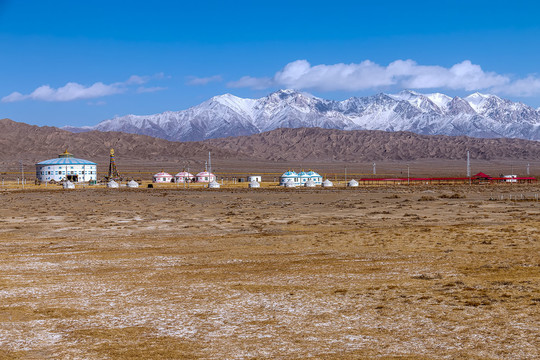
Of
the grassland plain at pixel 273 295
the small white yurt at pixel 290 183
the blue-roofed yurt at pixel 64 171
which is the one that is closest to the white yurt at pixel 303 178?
the small white yurt at pixel 290 183

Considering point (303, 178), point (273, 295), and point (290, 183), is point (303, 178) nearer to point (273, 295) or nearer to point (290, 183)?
point (290, 183)

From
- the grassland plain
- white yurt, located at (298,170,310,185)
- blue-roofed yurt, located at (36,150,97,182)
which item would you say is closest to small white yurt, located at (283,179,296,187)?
white yurt, located at (298,170,310,185)

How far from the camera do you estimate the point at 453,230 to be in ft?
85.8

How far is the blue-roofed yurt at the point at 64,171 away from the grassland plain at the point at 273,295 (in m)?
92.9

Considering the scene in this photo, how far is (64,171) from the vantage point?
374 ft

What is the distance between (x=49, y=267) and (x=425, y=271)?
10.9m

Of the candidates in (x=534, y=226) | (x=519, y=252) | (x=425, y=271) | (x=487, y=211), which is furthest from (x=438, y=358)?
(x=487, y=211)

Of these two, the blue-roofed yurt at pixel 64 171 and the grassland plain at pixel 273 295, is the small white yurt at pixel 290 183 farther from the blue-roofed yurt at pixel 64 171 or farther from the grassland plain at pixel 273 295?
the grassland plain at pixel 273 295

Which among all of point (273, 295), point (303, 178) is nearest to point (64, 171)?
point (303, 178)

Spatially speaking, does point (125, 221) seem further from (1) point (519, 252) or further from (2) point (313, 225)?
(1) point (519, 252)

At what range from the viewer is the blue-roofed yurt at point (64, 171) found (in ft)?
372

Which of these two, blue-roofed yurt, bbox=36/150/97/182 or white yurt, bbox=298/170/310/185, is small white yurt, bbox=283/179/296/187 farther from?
blue-roofed yurt, bbox=36/150/97/182

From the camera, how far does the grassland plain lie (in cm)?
968

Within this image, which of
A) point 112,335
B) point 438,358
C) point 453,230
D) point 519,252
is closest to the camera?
point 438,358
